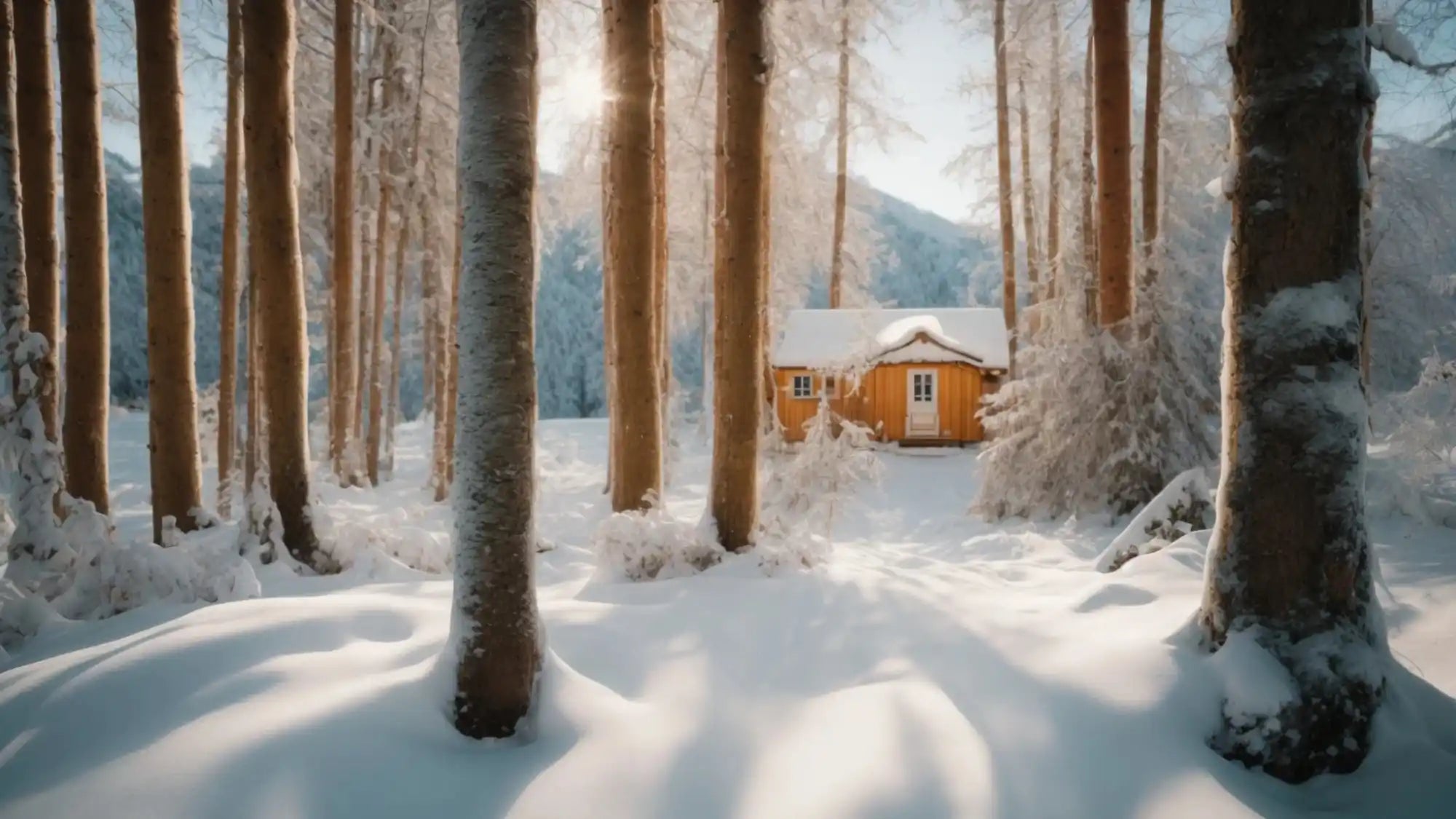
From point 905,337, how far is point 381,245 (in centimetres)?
1325

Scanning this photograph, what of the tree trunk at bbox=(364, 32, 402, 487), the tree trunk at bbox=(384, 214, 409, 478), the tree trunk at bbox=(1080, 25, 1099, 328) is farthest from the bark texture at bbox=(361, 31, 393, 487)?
the tree trunk at bbox=(1080, 25, 1099, 328)

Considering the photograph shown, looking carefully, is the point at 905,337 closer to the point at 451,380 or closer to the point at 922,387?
the point at 922,387

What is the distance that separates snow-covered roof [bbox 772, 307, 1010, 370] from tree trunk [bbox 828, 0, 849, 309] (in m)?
0.89

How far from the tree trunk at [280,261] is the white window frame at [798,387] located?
15.4 m

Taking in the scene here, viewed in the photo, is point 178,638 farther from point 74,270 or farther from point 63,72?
point 63,72

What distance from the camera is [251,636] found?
2977 mm

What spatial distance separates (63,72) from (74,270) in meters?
1.74

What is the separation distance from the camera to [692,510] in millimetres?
12328

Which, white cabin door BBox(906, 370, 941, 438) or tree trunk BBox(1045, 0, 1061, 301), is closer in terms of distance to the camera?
tree trunk BBox(1045, 0, 1061, 301)

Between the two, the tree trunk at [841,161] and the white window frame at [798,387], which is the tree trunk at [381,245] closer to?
the tree trunk at [841,161]

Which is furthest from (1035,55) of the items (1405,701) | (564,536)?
(1405,701)

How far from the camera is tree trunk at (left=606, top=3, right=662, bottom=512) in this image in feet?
19.3

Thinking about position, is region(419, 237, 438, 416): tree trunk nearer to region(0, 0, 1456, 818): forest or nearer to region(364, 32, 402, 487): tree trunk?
region(364, 32, 402, 487): tree trunk

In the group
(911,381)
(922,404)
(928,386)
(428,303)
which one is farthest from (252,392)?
(928,386)
